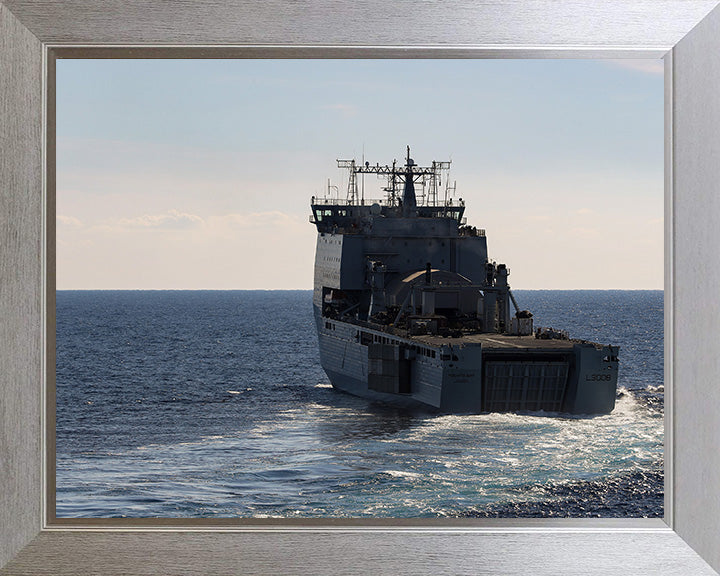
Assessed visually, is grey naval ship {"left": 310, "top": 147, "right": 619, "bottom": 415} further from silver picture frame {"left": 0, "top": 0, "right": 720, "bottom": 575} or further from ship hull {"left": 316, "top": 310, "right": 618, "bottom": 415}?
silver picture frame {"left": 0, "top": 0, "right": 720, "bottom": 575}

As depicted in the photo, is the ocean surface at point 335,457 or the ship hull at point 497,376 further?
the ship hull at point 497,376

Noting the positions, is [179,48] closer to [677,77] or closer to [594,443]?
[677,77]

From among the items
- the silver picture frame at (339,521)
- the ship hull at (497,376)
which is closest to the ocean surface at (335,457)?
the ship hull at (497,376)

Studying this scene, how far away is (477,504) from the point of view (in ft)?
36.9

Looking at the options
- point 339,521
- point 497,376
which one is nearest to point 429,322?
point 497,376

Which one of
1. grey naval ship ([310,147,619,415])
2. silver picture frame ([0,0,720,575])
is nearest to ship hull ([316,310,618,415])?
grey naval ship ([310,147,619,415])

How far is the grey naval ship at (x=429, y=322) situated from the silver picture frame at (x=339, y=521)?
1201 cm

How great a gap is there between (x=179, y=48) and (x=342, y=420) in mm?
16017

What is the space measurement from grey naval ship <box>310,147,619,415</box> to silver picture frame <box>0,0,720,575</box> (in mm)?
12009

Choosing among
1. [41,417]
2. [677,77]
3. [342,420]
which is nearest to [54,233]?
[41,417]

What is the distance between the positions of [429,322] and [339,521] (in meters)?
15.1

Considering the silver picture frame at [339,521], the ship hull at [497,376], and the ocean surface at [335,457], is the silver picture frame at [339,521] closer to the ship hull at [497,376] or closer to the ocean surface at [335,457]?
the ocean surface at [335,457]

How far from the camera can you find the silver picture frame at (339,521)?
3451 mm

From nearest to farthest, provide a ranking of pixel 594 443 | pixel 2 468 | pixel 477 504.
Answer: pixel 2 468, pixel 477 504, pixel 594 443
